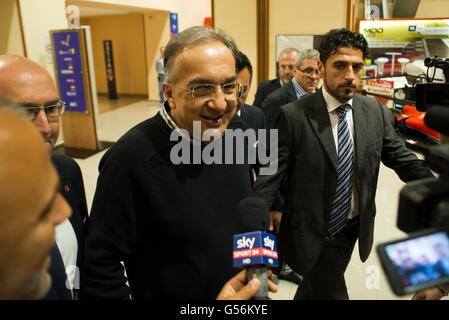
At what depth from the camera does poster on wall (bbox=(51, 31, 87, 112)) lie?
624 cm

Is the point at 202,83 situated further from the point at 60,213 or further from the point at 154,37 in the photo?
the point at 154,37

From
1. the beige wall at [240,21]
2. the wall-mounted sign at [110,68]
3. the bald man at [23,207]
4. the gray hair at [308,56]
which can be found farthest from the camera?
the wall-mounted sign at [110,68]

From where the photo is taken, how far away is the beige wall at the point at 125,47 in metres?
14.0

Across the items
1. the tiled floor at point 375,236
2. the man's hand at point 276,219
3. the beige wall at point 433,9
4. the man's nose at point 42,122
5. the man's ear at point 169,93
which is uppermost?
the beige wall at point 433,9

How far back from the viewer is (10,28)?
6.19 meters

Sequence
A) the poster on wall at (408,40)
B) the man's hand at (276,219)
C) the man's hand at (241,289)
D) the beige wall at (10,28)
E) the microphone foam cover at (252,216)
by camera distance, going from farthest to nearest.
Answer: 1. the poster on wall at (408,40)
2. the beige wall at (10,28)
3. the man's hand at (276,219)
4. the microphone foam cover at (252,216)
5. the man's hand at (241,289)

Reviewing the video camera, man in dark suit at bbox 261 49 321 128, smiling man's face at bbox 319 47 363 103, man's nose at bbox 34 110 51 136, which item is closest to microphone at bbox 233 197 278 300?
the video camera

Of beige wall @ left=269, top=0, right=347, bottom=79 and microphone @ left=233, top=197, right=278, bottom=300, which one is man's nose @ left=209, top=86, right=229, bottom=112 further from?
beige wall @ left=269, top=0, right=347, bottom=79

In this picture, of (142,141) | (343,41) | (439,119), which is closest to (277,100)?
(343,41)

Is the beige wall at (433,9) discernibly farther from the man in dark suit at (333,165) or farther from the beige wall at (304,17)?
the man in dark suit at (333,165)

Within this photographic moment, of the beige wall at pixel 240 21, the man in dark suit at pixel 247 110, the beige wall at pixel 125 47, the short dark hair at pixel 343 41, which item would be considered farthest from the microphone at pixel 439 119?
the beige wall at pixel 125 47

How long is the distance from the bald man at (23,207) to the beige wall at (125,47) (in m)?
14.4

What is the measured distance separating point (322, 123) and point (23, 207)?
1.81 metres

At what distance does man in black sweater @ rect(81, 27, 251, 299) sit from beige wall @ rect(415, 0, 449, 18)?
9.47m
